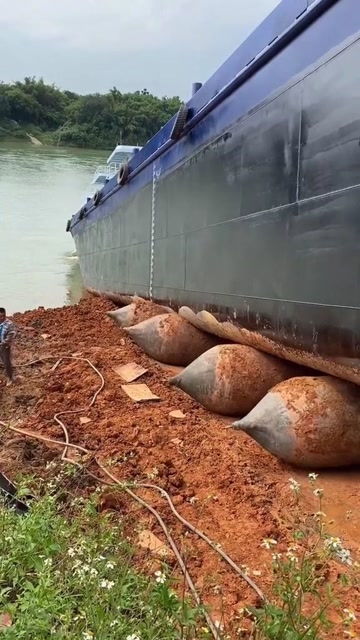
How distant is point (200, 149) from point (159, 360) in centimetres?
223

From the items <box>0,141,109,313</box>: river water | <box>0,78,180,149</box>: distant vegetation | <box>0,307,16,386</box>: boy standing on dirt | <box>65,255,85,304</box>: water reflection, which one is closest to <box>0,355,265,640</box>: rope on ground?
<box>0,307,16,386</box>: boy standing on dirt

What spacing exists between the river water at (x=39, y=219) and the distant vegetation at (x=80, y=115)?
2.69 meters

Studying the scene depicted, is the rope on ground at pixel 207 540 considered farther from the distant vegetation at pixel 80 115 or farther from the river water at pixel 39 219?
the distant vegetation at pixel 80 115

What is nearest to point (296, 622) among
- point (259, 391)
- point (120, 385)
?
point (259, 391)

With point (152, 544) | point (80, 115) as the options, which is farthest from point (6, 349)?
point (80, 115)

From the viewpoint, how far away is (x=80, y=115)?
7194 cm

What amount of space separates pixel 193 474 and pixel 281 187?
198 centimetres

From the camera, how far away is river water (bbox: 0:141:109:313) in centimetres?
1975

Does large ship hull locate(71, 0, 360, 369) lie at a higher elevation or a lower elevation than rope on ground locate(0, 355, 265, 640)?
higher

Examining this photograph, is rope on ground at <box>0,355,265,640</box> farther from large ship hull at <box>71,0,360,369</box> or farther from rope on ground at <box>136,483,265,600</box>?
large ship hull at <box>71,0,360,369</box>

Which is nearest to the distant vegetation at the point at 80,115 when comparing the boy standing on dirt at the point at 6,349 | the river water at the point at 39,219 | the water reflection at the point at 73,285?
the river water at the point at 39,219

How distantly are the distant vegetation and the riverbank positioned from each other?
4733 cm

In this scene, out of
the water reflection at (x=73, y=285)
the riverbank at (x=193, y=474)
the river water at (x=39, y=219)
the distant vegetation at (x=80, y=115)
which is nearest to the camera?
the riverbank at (x=193, y=474)

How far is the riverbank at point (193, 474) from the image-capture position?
2557 millimetres
